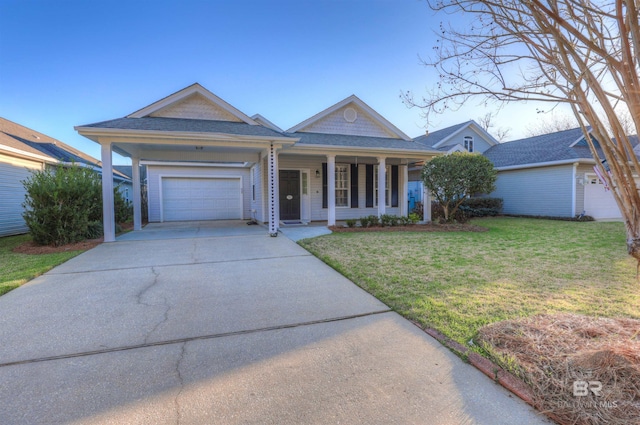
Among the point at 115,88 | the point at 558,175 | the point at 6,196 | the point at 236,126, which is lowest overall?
the point at 6,196

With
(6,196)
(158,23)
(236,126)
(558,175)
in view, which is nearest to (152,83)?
(158,23)

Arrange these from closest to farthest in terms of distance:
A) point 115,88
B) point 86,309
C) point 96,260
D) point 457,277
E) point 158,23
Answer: point 86,309, point 457,277, point 96,260, point 158,23, point 115,88

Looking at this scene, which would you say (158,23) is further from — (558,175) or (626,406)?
(558,175)

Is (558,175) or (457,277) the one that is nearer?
(457,277)

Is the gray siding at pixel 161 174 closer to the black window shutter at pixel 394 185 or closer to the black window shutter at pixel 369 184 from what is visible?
the black window shutter at pixel 369 184

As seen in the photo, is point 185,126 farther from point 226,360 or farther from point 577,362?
point 577,362

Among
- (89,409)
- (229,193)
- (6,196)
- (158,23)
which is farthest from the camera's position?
(229,193)

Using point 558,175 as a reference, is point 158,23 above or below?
above

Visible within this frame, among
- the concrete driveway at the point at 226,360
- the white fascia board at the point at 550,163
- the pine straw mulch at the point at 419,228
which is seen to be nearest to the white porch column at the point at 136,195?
the concrete driveway at the point at 226,360

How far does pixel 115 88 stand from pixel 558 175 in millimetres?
19800

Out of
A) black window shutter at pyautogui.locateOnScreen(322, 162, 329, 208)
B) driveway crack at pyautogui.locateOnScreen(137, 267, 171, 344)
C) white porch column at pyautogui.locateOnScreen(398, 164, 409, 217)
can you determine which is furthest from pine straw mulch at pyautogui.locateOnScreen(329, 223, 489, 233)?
driveway crack at pyautogui.locateOnScreen(137, 267, 171, 344)

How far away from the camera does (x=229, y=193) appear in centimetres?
1564

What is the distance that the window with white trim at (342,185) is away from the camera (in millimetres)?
13125

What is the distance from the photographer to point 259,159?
483 inches
